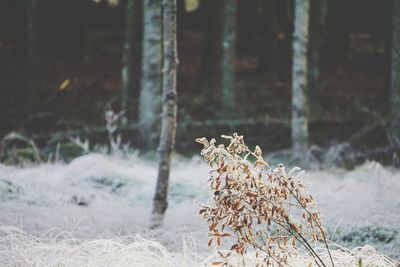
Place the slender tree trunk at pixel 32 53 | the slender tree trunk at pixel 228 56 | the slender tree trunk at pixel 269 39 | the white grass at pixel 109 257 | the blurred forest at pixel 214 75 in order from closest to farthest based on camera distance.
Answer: the white grass at pixel 109 257, the blurred forest at pixel 214 75, the slender tree trunk at pixel 32 53, the slender tree trunk at pixel 228 56, the slender tree trunk at pixel 269 39

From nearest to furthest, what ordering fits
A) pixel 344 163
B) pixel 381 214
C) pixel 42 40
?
pixel 381 214 < pixel 344 163 < pixel 42 40

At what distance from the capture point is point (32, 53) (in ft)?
49.2

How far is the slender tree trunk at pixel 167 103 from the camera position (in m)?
6.87

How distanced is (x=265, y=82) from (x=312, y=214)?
54.7 ft

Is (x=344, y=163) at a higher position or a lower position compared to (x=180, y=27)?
lower

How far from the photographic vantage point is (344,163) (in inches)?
427

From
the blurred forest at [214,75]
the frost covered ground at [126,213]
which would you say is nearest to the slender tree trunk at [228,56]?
the blurred forest at [214,75]

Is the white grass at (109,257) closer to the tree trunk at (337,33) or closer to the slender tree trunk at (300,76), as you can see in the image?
the slender tree trunk at (300,76)

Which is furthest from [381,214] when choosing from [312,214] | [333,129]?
[333,129]

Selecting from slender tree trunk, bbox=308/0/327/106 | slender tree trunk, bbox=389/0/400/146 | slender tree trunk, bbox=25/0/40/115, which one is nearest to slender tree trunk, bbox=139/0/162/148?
slender tree trunk, bbox=25/0/40/115

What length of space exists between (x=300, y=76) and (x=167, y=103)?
4285mm

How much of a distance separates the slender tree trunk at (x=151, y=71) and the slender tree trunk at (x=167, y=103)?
523 cm

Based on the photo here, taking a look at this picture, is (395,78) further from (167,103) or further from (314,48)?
(167,103)

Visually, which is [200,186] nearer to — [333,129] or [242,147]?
[242,147]
